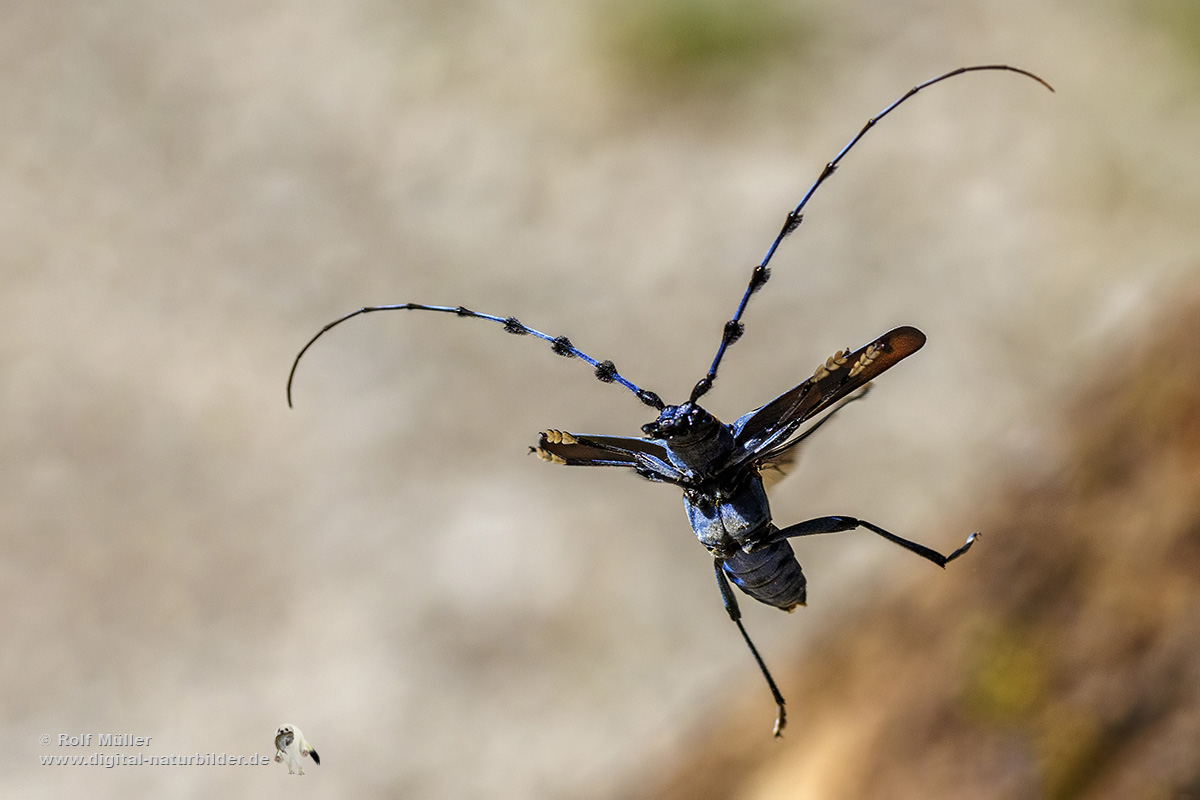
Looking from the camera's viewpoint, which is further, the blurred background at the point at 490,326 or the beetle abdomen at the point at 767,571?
the blurred background at the point at 490,326

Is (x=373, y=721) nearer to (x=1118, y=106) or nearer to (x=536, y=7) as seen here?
(x=536, y=7)

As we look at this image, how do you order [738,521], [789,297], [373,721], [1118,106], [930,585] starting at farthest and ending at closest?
[1118,106] < [789,297] < [373,721] < [930,585] < [738,521]

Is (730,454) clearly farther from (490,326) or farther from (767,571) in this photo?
(490,326)

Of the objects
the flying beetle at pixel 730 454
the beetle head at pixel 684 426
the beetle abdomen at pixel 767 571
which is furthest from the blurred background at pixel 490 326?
the beetle head at pixel 684 426

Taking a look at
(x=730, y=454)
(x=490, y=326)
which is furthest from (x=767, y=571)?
(x=490, y=326)

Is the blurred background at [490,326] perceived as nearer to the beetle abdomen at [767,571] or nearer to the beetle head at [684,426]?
the beetle abdomen at [767,571]

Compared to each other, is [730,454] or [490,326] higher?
[490,326]

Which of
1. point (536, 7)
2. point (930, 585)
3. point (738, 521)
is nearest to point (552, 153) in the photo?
point (536, 7)
